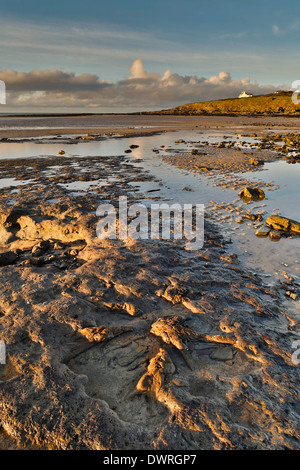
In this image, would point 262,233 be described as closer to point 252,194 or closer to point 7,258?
point 252,194

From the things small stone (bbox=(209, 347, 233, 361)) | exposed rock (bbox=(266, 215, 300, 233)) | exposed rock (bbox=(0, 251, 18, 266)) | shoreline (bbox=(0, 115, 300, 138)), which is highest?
shoreline (bbox=(0, 115, 300, 138))

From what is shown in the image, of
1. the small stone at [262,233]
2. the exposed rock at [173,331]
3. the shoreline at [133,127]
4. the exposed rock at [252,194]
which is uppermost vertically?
the shoreline at [133,127]

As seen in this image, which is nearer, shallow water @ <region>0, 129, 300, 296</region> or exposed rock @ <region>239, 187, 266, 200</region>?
shallow water @ <region>0, 129, 300, 296</region>

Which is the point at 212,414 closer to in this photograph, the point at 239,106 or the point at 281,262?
Result: the point at 281,262

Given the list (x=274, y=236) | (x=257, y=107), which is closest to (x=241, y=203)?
(x=274, y=236)

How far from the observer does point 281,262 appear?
20.4 ft

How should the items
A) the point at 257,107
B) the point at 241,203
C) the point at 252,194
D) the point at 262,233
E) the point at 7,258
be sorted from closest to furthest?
the point at 7,258 → the point at 262,233 → the point at 241,203 → the point at 252,194 → the point at 257,107

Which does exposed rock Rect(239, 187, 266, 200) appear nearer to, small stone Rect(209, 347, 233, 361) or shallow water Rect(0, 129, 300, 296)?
shallow water Rect(0, 129, 300, 296)

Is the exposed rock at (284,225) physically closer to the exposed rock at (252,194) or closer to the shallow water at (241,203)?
the shallow water at (241,203)

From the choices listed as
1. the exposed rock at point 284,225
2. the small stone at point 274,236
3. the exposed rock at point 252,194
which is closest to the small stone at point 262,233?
the small stone at point 274,236

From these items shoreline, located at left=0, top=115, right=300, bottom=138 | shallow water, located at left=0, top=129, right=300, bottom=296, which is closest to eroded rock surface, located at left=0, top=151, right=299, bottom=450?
shallow water, located at left=0, top=129, right=300, bottom=296

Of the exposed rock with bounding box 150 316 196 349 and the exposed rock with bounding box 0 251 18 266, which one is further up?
the exposed rock with bounding box 0 251 18 266

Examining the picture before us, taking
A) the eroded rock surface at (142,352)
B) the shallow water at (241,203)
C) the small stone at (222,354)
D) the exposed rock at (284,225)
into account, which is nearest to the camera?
the eroded rock surface at (142,352)
